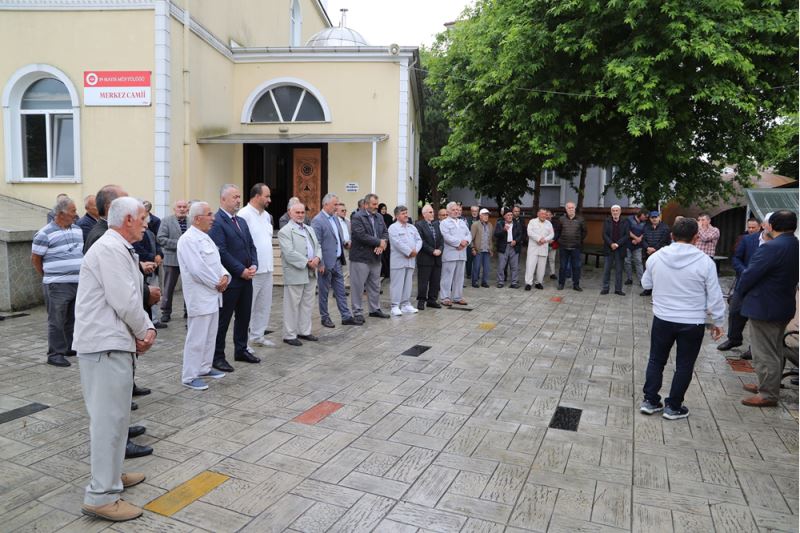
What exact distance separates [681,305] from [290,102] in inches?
498

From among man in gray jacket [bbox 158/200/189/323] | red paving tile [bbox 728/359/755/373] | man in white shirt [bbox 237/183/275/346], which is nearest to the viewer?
red paving tile [bbox 728/359/755/373]

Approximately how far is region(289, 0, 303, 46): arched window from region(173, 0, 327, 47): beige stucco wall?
0.35 m

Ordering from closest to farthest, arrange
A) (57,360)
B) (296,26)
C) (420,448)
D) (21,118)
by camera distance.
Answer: (420,448) < (57,360) < (21,118) < (296,26)

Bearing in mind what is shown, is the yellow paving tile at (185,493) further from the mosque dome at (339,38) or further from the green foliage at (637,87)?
the mosque dome at (339,38)

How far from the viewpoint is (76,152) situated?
39.8ft

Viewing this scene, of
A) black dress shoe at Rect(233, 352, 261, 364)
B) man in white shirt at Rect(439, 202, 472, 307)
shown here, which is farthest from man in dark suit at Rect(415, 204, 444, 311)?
black dress shoe at Rect(233, 352, 261, 364)

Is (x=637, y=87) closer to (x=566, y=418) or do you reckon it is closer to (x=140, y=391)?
(x=566, y=418)

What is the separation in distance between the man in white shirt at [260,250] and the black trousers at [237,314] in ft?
1.76

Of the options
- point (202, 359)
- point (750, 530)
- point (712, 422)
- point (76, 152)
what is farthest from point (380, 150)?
point (750, 530)

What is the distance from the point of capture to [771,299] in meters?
5.36

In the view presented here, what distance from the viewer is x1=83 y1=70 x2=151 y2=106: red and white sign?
1196 centimetres

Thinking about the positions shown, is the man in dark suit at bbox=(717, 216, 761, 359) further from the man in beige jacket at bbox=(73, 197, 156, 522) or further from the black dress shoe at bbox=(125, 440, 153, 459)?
the man in beige jacket at bbox=(73, 197, 156, 522)

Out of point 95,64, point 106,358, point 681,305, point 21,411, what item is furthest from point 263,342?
point 95,64

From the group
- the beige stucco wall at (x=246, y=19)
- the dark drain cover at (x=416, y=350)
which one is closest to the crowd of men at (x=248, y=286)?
the dark drain cover at (x=416, y=350)
